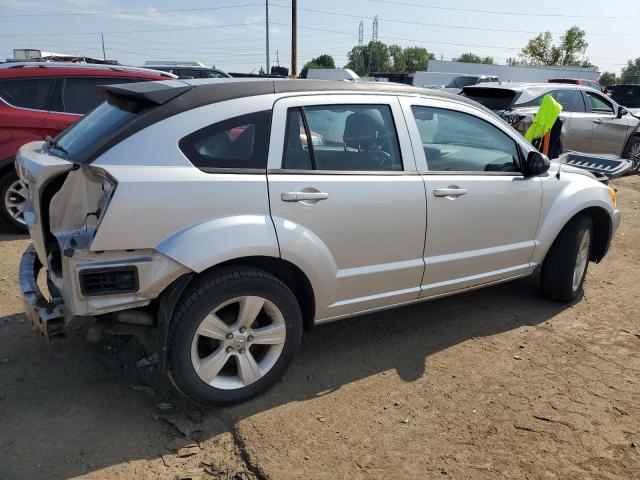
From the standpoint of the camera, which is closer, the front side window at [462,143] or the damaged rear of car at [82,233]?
the damaged rear of car at [82,233]

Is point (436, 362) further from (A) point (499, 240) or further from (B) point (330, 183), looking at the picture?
(B) point (330, 183)

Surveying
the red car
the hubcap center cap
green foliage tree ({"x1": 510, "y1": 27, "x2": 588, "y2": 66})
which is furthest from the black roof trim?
green foliage tree ({"x1": 510, "y1": 27, "x2": 588, "y2": 66})

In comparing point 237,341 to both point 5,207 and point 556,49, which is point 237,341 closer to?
point 5,207

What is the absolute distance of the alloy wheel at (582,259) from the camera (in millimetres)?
4418

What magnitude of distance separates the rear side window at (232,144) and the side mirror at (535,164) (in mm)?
2086

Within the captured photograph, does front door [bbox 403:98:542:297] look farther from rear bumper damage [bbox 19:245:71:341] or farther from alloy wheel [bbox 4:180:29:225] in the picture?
alloy wheel [bbox 4:180:29:225]

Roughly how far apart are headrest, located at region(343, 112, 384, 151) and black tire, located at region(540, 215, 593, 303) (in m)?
2.05

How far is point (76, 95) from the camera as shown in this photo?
19.6 ft

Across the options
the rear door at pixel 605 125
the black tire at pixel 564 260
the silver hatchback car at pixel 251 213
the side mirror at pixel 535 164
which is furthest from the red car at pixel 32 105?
the rear door at pixel 605 125

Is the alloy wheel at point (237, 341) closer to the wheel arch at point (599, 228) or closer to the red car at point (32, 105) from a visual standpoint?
the wheel arch at point (599, 228)

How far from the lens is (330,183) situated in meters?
3.00

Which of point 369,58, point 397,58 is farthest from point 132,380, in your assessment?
point 397,58

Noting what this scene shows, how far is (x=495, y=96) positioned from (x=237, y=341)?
8.17 meters

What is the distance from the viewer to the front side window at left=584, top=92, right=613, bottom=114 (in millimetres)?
10445
